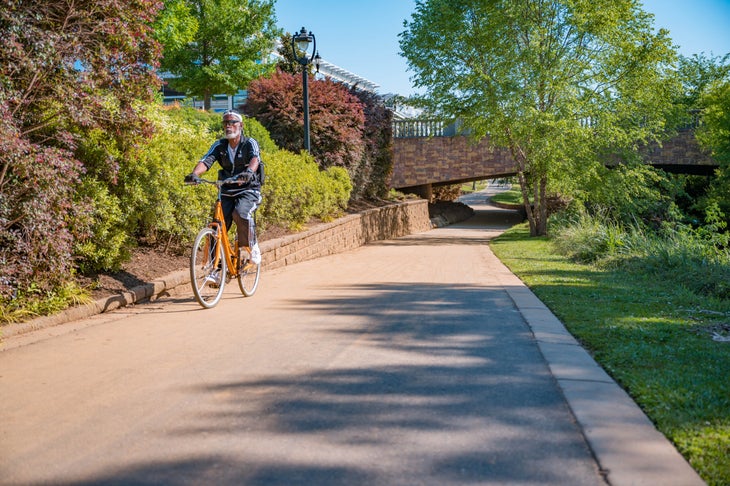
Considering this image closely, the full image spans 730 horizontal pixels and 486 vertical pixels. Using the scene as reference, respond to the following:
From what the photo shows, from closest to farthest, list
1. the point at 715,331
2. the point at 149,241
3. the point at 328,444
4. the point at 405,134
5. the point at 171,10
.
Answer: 1. the point at 328,444
2. the point at 715,331
3. the point at 149,241
4. the point at 171,10
5. the point at 405,134

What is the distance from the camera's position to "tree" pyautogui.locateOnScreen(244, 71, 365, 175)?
1770cm

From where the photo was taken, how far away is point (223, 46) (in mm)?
33781

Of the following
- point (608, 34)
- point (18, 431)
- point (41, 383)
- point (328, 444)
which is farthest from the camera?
point (608, 34)

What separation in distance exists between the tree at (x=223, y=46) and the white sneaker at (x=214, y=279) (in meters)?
27.6

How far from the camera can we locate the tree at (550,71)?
1961cm

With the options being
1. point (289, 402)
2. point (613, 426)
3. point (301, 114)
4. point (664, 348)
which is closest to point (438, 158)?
point (301, 114)

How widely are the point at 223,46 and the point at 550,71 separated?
782 inches

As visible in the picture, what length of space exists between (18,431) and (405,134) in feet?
100

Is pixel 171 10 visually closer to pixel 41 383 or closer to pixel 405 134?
pixel 405 134

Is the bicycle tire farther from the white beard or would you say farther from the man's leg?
the white beard

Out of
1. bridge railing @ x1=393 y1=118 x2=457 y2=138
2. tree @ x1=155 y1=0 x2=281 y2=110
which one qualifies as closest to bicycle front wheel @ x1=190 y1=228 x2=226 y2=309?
bridge railing @ x1=393 y1=118 x2=457 y2=138

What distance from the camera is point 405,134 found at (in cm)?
3281

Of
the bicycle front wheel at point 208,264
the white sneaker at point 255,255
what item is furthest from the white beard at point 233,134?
the white sneaker at point 255,255

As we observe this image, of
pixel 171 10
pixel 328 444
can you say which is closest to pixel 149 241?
pixel 328 444
